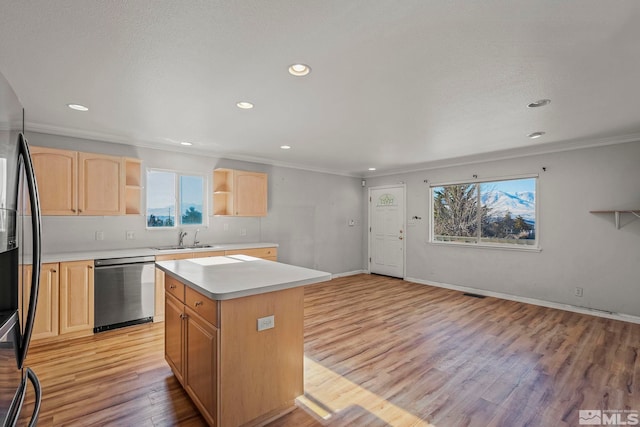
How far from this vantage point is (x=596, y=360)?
2855mm

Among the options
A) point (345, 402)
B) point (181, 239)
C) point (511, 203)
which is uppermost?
point (511, 203)

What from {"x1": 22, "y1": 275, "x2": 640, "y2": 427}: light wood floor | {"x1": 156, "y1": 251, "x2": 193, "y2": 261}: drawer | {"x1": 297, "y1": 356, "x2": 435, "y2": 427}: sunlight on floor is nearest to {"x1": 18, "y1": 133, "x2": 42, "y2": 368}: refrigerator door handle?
{"x1": 22, "y1": 275, "x2": 640, "y2": 427}: light wood floor

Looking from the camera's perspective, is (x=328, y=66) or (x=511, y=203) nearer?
(x=328, y=66)

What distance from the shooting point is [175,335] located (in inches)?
94.3

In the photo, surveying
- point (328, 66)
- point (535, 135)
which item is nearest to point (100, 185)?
point (328, 66)

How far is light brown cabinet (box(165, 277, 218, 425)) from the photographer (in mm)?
1822

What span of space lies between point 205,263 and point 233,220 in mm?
2589

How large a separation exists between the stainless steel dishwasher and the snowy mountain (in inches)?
212

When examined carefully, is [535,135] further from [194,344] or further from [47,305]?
[47,305]

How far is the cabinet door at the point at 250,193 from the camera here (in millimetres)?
4984

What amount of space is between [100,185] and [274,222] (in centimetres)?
283

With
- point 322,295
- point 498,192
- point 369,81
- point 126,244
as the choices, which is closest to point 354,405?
point 369,81

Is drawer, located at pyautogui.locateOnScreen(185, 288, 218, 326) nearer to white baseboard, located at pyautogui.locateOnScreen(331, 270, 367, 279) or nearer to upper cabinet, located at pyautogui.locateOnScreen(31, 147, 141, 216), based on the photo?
upper cabinet, located at pyautogui.locateOnScreen(31, 147, 141, 216)

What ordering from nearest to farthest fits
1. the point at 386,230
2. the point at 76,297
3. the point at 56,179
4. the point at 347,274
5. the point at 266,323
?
the point at 266,323 → the point at 76,297 → the point at 56,179 → the point at 386,230 → the point at 347,274
